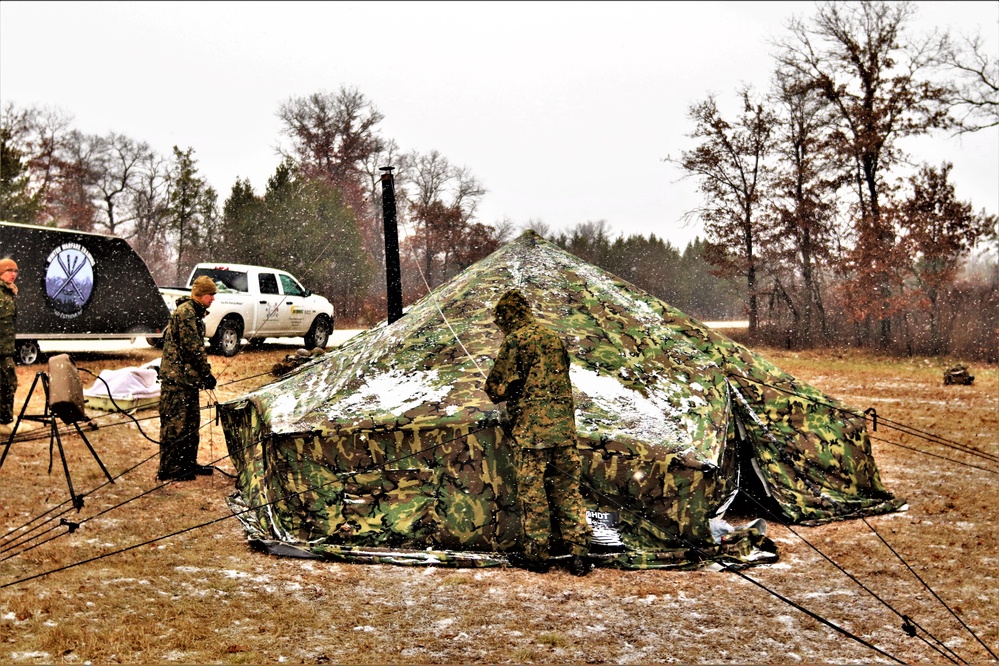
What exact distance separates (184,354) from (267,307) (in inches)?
299

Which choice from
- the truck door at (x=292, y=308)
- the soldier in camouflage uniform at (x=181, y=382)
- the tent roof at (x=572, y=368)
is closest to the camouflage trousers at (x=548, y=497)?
the tent roof at (x=572, y=368)

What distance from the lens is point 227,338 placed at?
47.0 ft

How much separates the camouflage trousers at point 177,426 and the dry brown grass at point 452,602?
630 millimetres

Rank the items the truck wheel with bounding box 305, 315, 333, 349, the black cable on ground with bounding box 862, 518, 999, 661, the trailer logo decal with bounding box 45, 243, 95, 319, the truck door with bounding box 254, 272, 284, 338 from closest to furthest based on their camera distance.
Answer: the black cable on ground with bounding box 862, 518, 999, 661
the trailer logo decal with bounding box 45, 243, 95, 319
the truck door with bounding box 254, 272, 284, 338
the truck wheel with bounding box 305, 315, 333, 349

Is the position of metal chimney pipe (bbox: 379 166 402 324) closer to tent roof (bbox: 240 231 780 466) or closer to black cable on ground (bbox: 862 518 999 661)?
tent roof (bbox: 240 231 780 466)

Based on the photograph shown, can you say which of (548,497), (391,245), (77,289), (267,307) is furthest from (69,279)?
(548,497)

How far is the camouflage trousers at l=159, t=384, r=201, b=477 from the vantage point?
764 centimetres

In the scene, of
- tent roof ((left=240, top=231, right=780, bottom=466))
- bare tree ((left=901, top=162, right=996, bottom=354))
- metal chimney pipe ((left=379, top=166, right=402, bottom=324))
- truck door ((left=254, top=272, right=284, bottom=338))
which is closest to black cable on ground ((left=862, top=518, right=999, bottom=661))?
tent roof ((left=240, top=231, right=780, bottom=466))

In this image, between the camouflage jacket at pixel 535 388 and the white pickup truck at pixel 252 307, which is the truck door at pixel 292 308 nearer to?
the white pickup truck at pixel 252 307

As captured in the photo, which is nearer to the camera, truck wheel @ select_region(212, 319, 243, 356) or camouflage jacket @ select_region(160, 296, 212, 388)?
camouflage jacket @ select_region(160, 296, 212, 388)

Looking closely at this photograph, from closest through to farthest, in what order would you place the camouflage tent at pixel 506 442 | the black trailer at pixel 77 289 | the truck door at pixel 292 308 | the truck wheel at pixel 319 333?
the camouflage tent at pixel 506 442 < the black trailer at pixel 77 289 < the truck door at pixel 292 308 < the truck wheel at pixel 319 333

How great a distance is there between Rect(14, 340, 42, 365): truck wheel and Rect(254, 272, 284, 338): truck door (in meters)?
3.29

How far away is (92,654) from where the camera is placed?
12.9 feet

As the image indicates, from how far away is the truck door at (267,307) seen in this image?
15.0 meters
